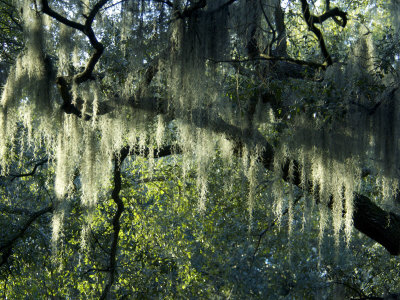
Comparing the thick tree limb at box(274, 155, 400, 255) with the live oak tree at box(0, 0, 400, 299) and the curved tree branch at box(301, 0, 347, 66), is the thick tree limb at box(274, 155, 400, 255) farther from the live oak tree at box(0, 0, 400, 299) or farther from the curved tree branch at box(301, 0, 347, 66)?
the curved tree branch at box(301, 0, 347, 66)

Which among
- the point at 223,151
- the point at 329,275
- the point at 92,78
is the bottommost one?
the point at 329,275

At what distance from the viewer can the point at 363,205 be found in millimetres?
3658

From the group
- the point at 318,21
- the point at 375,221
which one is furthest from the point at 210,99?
the point at 375,221

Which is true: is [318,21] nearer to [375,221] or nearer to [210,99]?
[210,99]

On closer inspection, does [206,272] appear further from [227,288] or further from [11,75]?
[11,75]

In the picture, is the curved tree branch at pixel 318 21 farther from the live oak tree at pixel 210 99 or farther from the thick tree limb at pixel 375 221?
the thick tree limb at pixel 375 221

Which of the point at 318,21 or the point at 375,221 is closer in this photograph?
the point at 318,21

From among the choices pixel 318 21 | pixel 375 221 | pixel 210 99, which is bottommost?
pixel 375 221

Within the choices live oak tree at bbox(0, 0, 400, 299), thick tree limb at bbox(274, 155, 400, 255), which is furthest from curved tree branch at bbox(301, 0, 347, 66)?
thick tree limb at bbox(274, 155, 400, 255)

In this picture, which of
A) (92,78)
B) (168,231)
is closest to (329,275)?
(168,231)

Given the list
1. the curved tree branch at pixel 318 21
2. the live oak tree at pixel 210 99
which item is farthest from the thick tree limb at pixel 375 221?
the curved tree branch at pixel 318 21

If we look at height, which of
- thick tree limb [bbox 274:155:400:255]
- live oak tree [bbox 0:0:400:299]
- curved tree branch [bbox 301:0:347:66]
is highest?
curved tree branch [bbox 301:0:347:66]

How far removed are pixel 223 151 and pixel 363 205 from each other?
1.06 m

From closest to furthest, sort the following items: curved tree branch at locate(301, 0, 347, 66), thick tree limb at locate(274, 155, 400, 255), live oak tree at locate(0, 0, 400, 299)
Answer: live oak tree at locate(0, 0, 400, 299) → curved tree branch at locate(301, 0, 347, 66) → thick tree limb at locate(274, 155, 400, 255)
